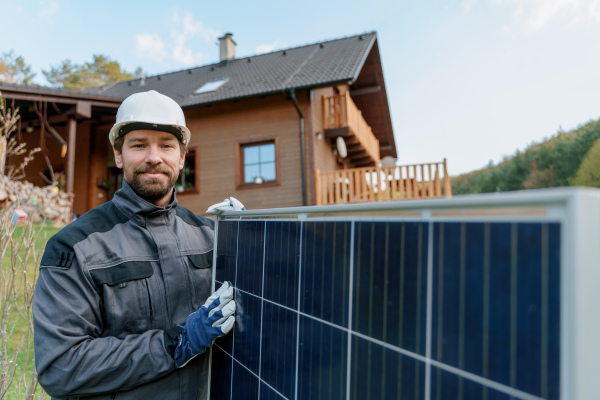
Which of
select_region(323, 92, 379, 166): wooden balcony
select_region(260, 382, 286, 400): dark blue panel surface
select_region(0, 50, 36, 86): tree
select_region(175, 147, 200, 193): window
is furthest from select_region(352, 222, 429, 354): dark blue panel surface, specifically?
select_region(0, 50, 36, 86): tree

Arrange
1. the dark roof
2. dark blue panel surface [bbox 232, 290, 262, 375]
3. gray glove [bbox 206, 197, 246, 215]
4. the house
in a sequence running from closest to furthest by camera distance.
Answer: dark blue panel surface [bbox 232, 290, 262, 375]
gray glove [bbox 206, 197, 246, 215]
the house
the dark roof

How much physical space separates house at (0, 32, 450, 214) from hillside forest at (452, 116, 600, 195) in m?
3.58

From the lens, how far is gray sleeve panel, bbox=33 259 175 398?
4.69 feet

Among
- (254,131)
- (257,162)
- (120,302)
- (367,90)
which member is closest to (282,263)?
(120,302)

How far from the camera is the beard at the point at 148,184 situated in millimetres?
1854

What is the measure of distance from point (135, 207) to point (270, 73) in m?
11.7

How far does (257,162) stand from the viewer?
11578mm

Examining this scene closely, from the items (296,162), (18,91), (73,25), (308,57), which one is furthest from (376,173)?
(73,25)

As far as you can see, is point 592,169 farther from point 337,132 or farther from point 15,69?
point 15,69

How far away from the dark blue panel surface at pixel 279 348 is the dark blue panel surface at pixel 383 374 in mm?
271

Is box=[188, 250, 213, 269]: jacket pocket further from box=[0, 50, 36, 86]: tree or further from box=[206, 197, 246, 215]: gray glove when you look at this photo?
box=[0, 50, 36, 86]: tree

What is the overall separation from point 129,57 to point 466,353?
138ft

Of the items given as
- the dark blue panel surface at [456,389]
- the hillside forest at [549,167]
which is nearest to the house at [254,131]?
the hillside forest at [549,167]

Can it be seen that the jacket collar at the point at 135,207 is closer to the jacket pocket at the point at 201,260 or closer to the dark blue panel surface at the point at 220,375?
the jacket pocket at the point at 201,260
